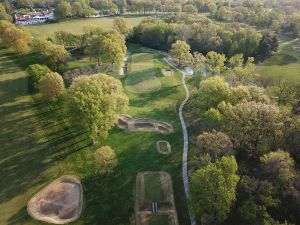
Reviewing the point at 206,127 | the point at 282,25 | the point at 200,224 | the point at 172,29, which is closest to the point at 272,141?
the point at 206,127

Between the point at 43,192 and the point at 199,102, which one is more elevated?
the point at 199,102

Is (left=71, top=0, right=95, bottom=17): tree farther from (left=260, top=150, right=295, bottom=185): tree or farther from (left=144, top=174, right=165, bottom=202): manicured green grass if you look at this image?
(left=260, top=150, right=295, bottom=185): tree

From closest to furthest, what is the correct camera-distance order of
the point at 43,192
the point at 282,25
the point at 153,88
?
1. the point at 43,192
2. the point at 153,88
3. the point at 282,25

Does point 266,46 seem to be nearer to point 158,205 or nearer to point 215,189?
point 158,205

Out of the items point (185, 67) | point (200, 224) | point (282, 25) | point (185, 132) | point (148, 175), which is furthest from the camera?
point (282, 25)

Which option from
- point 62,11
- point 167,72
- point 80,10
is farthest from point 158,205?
point 80,10

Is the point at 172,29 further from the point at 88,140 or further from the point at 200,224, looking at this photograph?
the point at 200,224

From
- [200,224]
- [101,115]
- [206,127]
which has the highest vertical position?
[101,115]

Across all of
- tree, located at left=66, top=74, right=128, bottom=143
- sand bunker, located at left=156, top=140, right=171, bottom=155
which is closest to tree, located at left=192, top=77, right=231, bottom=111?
sand bunker, located at left=156, top=140, right=171, bottom=155
